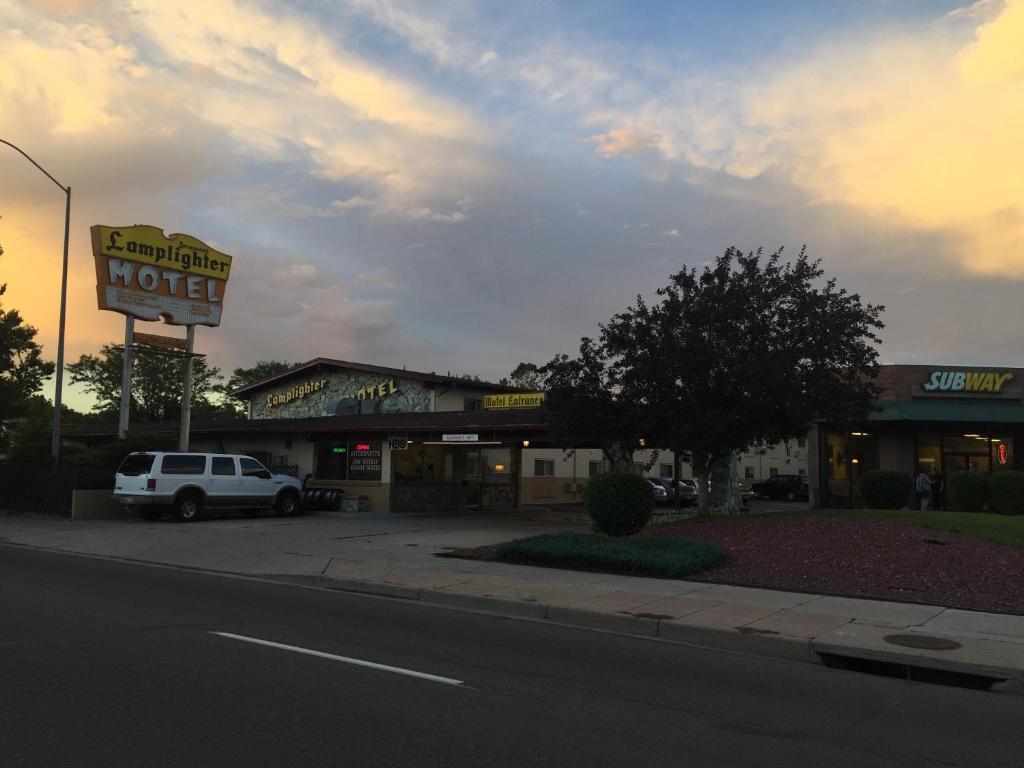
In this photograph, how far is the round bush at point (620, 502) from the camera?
17.0m

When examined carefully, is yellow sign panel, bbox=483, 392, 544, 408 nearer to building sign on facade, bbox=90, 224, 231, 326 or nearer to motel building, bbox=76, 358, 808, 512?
motel building, bbox=76, 358, 808, 512

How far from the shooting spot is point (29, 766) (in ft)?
15.5

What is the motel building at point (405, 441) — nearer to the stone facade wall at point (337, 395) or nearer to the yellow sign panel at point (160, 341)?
the stone facade wall at point (337, 395)

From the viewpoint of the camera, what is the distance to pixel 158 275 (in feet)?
94.1

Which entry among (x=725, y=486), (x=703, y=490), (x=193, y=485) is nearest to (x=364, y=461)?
(x=193, y=485)

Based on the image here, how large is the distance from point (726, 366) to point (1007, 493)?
10329mm

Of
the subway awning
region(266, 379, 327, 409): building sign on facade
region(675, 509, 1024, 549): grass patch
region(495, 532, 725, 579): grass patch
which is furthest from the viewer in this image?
region(266, 379, 327, 409): building sign on facade

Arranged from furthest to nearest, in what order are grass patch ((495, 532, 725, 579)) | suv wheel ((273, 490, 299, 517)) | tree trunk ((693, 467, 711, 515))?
suv wheel ((273, 490, 299, 517)) → tree trunk ((693, 467, 711, 515)) → grass patch ((495, 532, 725, 579))

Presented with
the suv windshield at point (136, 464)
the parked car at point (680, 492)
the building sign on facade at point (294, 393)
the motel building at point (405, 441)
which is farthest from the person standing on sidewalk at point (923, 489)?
the building sign on facade at point (294, 393)

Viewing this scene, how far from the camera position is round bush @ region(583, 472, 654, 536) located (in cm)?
1695

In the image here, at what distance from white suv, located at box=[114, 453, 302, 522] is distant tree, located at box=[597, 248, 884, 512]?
12.6 meters

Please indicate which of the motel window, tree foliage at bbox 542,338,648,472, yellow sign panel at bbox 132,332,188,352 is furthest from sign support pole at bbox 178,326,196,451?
tree foliage at bbox 542,338,648,472

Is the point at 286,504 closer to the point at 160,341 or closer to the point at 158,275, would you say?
the point at 160,341

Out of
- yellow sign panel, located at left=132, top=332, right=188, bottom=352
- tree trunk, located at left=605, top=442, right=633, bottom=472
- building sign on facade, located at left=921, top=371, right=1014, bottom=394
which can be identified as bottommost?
tree trunk, located at left=605, top=442, right=633, bottom=472
